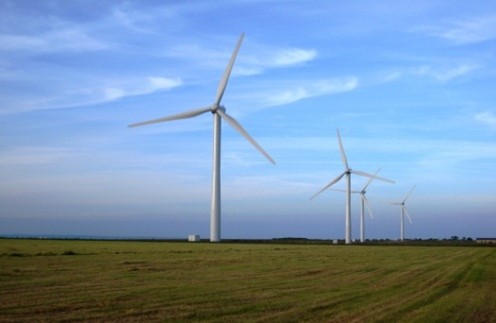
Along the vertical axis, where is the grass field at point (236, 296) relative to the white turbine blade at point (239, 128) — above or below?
below

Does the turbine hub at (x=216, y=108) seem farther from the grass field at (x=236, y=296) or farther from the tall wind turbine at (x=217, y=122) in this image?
the grass field at (x=236, y=296)

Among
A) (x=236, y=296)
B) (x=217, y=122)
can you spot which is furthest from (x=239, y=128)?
(x=236, y=296)

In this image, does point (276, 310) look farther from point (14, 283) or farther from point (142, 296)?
point (14, 283)

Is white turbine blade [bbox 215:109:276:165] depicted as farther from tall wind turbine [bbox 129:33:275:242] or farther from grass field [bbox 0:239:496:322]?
grass field [bbox 0:239:496:322]

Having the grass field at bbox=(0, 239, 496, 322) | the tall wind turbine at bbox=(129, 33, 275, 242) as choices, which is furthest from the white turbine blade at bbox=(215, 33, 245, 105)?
the grass field at bbox=(0, 239, 496, 322)

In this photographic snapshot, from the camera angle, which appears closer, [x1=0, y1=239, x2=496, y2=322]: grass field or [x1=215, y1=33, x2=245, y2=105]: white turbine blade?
[x1=0, y1=239, x2=496, y2=322]: grass field

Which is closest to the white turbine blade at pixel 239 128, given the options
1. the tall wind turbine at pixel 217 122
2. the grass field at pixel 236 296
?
the tall wind turbine at pixel 217 122

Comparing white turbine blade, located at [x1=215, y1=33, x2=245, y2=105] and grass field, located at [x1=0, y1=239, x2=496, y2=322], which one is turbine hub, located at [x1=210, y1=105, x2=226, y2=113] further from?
grass field, located at [x1=0, y1=239, x2=496, y2=322]

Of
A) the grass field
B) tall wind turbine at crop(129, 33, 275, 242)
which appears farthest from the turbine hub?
the grass field

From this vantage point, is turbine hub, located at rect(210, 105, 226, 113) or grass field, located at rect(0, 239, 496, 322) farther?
turbine hub, located at rect(210, 105, 226, 113)

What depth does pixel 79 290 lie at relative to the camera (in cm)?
2403

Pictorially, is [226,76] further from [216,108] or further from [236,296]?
[236,296]


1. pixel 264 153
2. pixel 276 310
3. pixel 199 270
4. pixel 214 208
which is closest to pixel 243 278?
pixel 199 270

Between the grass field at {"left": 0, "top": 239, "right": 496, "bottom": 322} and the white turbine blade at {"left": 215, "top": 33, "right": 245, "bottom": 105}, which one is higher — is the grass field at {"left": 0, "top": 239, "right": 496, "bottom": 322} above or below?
below
